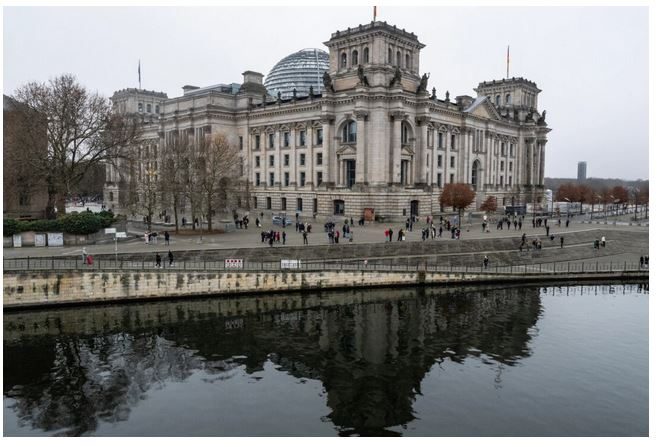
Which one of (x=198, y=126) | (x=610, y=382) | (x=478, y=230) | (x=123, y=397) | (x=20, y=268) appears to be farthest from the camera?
(x=198, y=126)

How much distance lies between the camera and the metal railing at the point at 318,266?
36500mm

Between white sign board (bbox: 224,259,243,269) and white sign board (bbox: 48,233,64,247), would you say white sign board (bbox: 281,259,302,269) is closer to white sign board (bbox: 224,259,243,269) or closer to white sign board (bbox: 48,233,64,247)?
white sign board (bbox: 224,259,243,269)

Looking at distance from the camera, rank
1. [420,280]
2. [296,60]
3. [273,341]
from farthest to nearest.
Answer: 1. [296,60]
2. [420,280]
3. [273,341]

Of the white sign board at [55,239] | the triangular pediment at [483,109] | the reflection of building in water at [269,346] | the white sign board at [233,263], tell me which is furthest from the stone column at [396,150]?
the white sign board at [55,239]

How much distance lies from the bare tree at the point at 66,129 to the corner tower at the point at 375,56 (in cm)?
3359

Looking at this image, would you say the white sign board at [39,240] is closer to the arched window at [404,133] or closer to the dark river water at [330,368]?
the dark river water at [330,368]

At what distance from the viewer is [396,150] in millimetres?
73750

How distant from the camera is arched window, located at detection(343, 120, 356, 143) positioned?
75688 millimetres

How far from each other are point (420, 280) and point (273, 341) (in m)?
17.6

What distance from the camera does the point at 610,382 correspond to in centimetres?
2450

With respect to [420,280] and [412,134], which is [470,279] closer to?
[420,280]

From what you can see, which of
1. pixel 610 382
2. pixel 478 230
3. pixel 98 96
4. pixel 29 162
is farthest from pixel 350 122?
pixel 610 382

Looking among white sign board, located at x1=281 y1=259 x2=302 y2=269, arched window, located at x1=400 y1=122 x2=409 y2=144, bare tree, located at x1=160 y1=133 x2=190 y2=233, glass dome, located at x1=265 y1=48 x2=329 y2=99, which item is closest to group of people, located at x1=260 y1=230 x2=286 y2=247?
white sign board, located at x1=281 y1=259 x2=302 y2=269

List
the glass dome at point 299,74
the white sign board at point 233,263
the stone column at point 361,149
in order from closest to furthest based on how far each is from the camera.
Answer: the white sign board at point 233,263 → the stone column at point 361,149 → the glass dome at point 299,74
